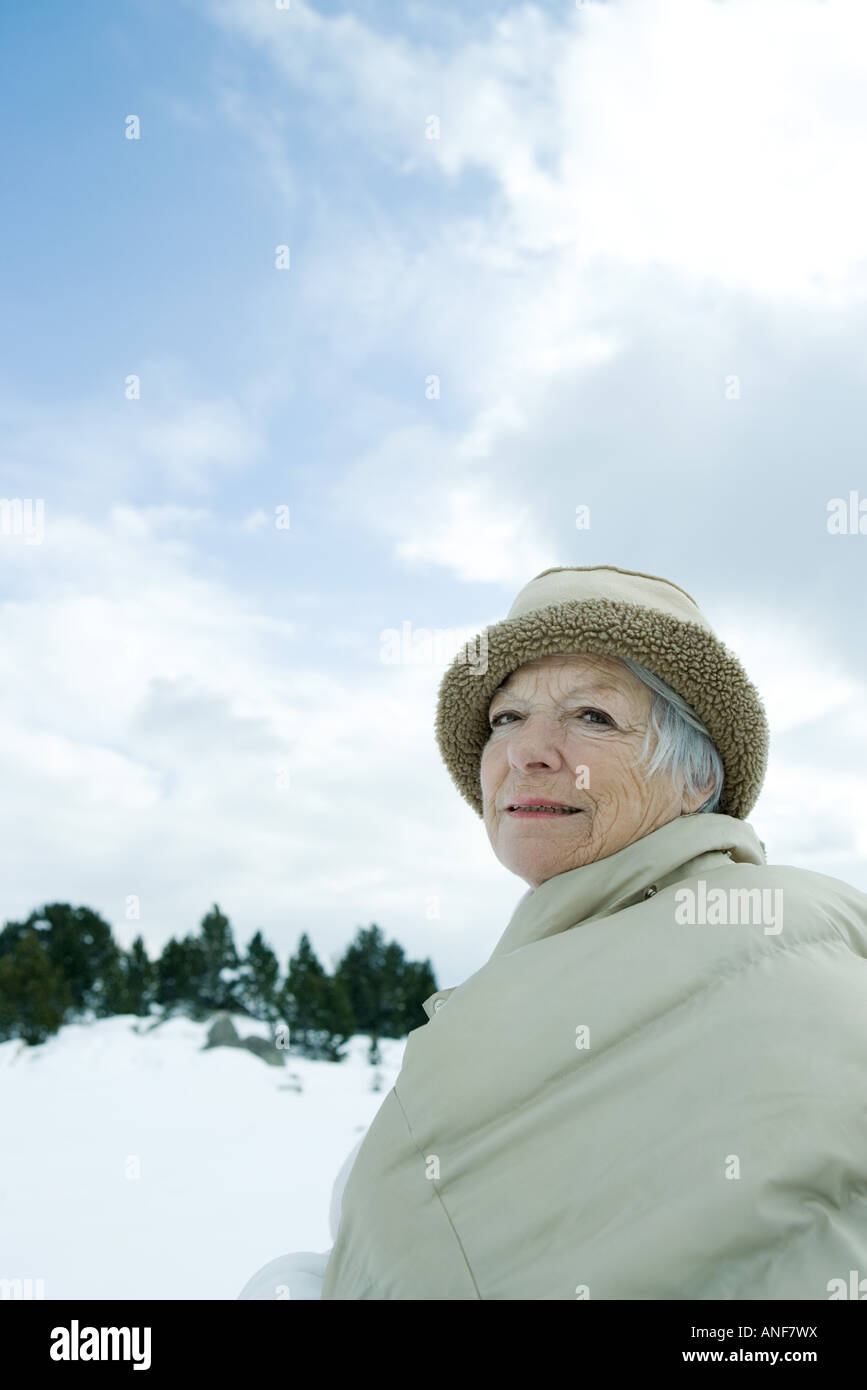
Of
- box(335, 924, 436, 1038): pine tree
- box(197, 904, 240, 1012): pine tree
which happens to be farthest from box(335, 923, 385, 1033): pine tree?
box(197, 904, 240, 1012): pine tree

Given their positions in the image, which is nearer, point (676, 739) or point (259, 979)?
point (676, 739)

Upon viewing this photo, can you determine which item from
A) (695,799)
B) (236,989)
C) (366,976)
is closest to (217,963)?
(236,989)

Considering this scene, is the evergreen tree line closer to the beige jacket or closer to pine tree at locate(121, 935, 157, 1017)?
pine tree at locate(121, 935, 157, 1017)

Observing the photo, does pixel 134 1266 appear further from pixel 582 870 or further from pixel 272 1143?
pixel 582 870

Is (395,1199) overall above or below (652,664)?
below

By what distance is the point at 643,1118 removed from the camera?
1.36 metres

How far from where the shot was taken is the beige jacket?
1262mm

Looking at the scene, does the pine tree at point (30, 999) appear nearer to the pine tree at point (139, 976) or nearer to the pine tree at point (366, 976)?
the pine tree at point (139, 976)

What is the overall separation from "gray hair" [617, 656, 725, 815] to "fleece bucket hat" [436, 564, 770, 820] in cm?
2

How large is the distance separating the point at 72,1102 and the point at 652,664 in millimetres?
Answer: 8932

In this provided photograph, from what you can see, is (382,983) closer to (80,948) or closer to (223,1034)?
(223,1034)

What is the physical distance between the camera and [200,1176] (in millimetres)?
6941

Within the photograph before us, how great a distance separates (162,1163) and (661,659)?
6928mm
